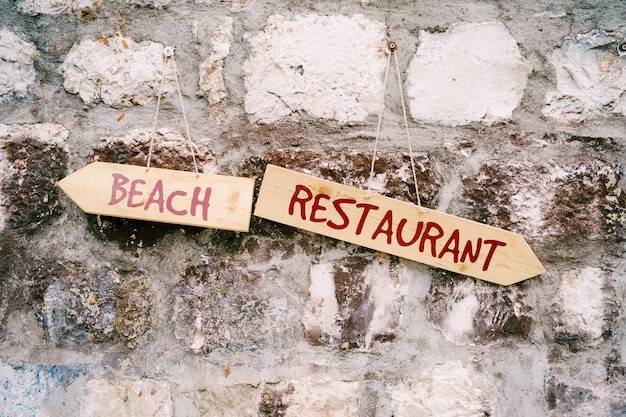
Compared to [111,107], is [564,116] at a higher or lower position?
higher

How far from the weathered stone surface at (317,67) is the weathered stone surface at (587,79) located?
30 centimetres

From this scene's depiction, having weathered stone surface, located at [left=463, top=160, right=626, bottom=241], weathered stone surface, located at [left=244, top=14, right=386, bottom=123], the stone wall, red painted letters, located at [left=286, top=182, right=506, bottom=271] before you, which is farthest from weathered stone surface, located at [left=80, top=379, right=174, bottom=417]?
weathered stone surface, located at [left=463, top=160, right=626, bottom=241]

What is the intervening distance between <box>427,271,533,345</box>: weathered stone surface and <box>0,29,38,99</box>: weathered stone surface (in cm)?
78

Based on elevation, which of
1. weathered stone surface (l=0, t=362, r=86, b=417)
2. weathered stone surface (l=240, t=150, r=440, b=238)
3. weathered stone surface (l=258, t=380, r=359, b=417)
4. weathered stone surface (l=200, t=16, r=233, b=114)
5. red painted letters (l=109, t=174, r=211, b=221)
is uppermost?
weathered stone surface (l=200, t=16, r=233, b=114)

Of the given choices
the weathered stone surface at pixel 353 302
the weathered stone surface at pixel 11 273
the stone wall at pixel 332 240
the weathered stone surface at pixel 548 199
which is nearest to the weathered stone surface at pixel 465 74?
the stone wall at pixel 332 240

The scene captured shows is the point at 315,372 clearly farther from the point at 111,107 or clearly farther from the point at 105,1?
the point at 105,1

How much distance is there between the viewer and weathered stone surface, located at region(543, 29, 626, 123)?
851 millimetres

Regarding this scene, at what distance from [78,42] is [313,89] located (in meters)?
0.41

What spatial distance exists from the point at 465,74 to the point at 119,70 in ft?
1.94

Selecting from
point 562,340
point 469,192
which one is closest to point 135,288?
point 469,192

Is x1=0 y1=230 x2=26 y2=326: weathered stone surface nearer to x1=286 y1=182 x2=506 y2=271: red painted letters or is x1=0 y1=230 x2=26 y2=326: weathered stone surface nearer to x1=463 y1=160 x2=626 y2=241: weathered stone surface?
x1=286 y1=182 x2=506 y2=271: red painted letters

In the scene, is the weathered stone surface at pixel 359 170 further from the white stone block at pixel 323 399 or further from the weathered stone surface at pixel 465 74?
the white stone block at pixel 323 399

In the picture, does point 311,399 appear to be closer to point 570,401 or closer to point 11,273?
point 570,401

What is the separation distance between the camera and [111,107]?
87 cm
